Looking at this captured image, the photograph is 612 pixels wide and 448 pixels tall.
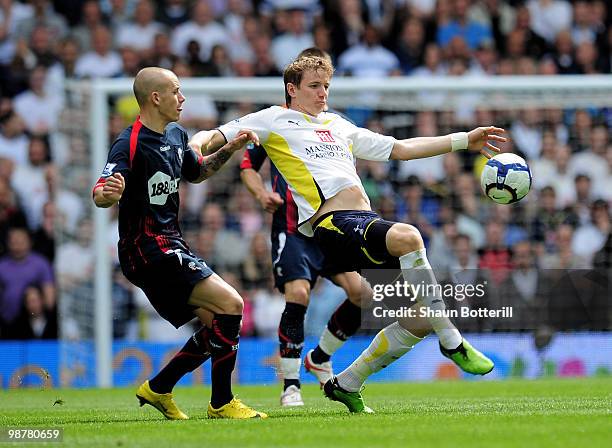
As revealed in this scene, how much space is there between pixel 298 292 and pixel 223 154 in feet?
7.49

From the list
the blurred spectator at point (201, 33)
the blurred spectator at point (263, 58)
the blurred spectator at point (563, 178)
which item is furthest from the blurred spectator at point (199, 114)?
the blurred spectator at point (563, 178)

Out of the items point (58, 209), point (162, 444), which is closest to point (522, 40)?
point (58, 209)

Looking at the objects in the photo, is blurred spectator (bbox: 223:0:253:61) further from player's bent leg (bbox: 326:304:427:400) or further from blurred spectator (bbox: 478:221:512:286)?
player's bent leg (bbox: 326:304:427:400)

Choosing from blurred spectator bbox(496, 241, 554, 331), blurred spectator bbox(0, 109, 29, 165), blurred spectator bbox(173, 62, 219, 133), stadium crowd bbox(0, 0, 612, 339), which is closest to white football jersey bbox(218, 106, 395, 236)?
stadium crowd bbox(0, 0, 612, 339)

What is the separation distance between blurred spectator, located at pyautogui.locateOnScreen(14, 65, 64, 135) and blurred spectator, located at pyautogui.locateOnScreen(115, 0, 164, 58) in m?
1.51

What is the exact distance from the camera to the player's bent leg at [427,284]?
7.56 m

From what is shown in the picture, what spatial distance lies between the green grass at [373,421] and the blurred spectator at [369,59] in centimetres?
798

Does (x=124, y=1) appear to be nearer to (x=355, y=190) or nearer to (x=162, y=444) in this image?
(x=355, y=190)

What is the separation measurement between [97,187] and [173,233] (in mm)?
828

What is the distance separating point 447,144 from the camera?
338 inches

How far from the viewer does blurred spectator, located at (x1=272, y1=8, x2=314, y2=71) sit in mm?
18922

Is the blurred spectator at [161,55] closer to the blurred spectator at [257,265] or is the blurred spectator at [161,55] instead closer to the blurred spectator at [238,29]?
the blurred spectator at [238,29]

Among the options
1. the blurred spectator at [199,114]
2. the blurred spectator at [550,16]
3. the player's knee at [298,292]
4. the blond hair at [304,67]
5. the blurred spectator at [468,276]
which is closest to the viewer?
the blond hair at [304,67]

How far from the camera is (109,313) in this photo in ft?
46.1
